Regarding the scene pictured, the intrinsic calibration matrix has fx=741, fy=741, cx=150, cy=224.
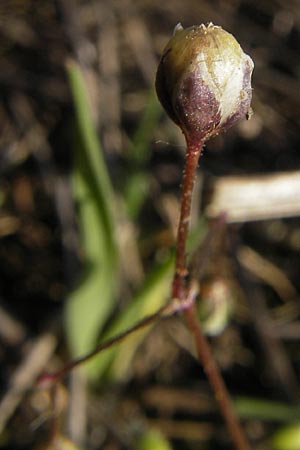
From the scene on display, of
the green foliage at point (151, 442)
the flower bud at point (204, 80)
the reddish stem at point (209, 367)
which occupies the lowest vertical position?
the green foliage at point (151, 442)

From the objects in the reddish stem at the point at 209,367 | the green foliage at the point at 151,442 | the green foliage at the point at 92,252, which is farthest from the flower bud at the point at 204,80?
the green foliage at the point at 151,442

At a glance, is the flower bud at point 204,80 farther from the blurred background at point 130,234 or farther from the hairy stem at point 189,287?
the blurred background at point 130,234

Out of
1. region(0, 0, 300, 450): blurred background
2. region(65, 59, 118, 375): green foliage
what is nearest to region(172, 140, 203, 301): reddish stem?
region(0, 0, 300, 450): blurred background

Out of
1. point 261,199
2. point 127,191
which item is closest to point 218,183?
point 261,199

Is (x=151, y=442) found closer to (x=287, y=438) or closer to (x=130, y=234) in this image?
(x=287, y=438)

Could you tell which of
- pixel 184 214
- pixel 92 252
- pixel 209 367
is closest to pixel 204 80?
pixel 184 214

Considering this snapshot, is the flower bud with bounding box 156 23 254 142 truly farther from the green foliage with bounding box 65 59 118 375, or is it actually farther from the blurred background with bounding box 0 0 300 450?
the green foliage with bounding box 65 59 118 375

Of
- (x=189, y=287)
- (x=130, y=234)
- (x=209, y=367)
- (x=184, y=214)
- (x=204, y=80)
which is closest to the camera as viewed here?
(x=204, y=80)
